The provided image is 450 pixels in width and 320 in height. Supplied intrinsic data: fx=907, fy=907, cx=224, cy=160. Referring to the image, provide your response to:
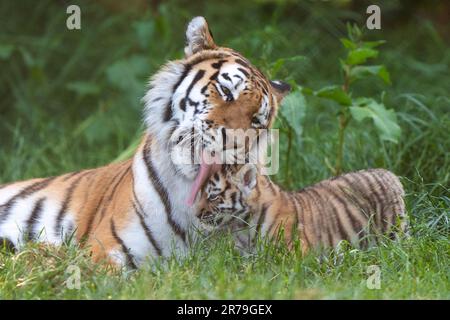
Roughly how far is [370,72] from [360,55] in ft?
0.42

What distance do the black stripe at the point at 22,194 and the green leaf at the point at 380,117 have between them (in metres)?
1.74

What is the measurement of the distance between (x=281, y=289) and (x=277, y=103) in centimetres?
121

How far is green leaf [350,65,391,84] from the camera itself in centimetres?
496

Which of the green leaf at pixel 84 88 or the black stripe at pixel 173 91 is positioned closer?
the black stripe at pixel 173 91

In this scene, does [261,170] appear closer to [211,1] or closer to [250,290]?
[250,290]

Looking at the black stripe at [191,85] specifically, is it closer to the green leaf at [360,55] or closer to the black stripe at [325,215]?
the black stripe at [325,215]

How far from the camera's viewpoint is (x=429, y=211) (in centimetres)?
455

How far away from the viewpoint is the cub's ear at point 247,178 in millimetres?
4074

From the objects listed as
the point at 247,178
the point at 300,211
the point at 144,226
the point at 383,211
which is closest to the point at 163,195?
the point at 144,226

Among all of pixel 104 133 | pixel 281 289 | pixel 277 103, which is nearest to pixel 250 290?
pixel 281 289

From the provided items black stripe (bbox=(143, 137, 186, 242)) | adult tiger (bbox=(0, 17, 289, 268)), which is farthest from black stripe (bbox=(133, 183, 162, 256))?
black stripe (bbox=(143, 137, 186, 242))

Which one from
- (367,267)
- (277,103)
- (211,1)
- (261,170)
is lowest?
(367,267)

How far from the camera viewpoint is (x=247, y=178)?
411 cm

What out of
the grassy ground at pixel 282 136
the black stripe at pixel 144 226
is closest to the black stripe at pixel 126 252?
the black stripe at pixel 144 226
